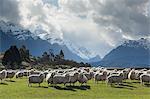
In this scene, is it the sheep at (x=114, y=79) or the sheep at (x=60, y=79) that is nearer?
the sheep at (x=60, y=79)

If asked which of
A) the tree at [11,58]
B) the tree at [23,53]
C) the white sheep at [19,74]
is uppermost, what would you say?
the tree at [23,53]

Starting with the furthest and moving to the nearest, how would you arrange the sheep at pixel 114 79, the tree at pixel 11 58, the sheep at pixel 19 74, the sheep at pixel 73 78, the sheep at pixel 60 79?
the tree at pixel 11 58 → the sheep at pixel 19 74 → the sheep at pixel 114 79 → the sheep at pixel 73 78 → the sheep at pixel 60 79

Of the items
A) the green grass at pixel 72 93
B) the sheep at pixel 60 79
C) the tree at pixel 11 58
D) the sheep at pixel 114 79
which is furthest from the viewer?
the tree at pixel 11 58

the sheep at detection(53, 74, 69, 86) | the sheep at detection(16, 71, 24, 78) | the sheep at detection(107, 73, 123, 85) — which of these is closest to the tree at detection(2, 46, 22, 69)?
the sheep at detection(16, 71, 24, 78)

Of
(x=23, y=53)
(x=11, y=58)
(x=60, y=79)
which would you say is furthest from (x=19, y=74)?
(x=23, y=53)

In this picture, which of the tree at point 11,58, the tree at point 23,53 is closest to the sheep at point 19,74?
the tree at point 11,58

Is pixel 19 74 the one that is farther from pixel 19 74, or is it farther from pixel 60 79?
pixel 60 79

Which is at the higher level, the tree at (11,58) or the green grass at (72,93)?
the tree at (11,58)

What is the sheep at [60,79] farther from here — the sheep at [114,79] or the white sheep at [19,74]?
the white sheep at [19,74]

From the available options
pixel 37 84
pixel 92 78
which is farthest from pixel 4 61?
pixel 37 84

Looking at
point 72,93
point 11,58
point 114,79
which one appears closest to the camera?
point 72,93

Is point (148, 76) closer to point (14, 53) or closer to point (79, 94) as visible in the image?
point (79, 94)

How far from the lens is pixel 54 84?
4719 centimetres

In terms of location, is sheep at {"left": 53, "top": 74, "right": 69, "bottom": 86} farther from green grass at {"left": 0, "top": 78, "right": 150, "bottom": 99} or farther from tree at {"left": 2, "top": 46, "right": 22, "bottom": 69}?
tree at {"left": 2, "top": 46, "right": 22, "bottom": 69}
